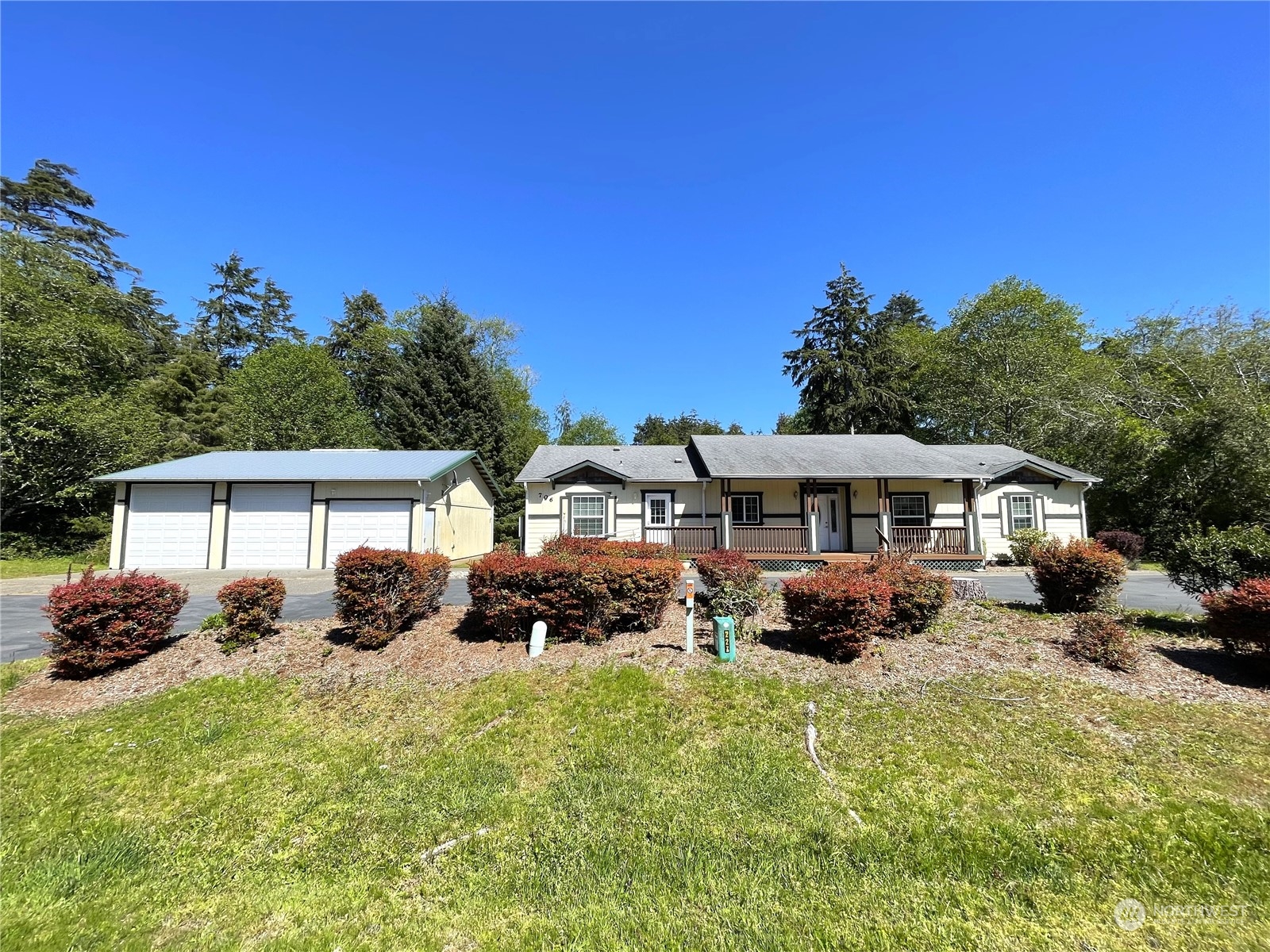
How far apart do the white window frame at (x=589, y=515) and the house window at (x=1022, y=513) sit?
52.2 ft

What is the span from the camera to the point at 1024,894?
2939 mm

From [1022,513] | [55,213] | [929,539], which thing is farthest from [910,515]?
[55,213]

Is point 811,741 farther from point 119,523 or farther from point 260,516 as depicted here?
point 119,523

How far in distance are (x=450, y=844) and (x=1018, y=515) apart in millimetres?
23168

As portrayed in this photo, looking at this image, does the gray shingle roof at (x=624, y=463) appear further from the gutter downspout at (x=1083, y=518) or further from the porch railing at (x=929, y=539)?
the gutter downspout at (x=1083, y=518)

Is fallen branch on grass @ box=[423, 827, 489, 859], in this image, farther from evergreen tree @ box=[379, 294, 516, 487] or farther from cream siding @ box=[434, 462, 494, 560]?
evergreen tree @ box=[379, 294, 516, 487]

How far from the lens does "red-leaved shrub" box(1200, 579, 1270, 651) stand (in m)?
5.61

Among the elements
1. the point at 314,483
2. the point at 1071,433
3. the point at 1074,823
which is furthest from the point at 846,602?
the point at 1071,433

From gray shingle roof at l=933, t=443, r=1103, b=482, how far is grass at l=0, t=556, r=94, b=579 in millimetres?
32289

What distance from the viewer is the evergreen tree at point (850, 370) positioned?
113 ft

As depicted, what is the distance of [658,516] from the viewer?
19.9m

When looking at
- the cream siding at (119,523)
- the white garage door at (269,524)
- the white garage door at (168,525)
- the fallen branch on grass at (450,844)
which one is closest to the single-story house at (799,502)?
the white garage door at (269,524)

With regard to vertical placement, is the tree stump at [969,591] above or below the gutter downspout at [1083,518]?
below

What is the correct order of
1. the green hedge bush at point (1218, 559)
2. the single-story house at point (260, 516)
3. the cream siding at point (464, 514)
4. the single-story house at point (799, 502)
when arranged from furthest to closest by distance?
the cream siding at point (464, 514), the single-story house at point (799, 502), the single-story house at point (260, 516), the green hedge bush at point (1218, 559)
